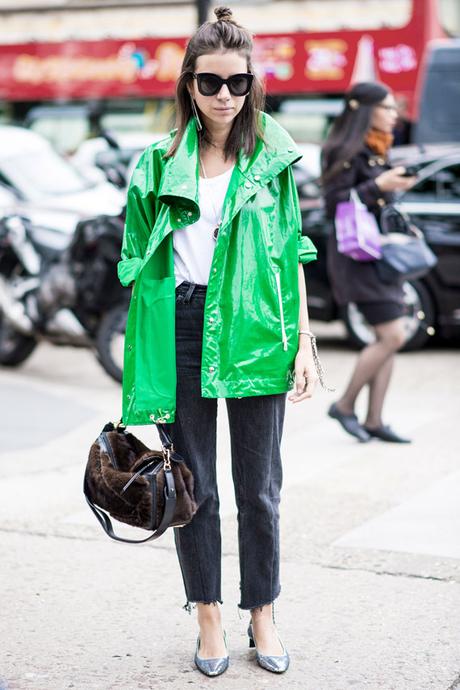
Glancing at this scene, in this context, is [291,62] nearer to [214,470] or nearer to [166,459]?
[214,470]

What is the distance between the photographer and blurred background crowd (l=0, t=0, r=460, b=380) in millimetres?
9898

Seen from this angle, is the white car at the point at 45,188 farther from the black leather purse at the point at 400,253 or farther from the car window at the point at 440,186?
the black leather purse at the point at 400,253

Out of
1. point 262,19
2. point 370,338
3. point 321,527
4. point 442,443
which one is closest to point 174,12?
point 262,19

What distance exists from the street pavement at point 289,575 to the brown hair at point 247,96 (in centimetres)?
158

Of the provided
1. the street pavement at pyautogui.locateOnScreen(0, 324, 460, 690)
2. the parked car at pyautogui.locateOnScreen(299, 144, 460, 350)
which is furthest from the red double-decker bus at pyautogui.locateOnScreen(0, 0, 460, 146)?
the street pavement at pyautogui.locateOnScreen(0, 324, 460, 690)

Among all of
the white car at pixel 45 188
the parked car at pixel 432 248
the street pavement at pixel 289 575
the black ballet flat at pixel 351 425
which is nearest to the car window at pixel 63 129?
the white car at pixel 45 188

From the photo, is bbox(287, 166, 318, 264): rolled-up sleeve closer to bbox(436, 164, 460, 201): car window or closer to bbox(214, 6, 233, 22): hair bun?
bbox(214, 6, 233, 22): hair bun

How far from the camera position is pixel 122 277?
4.05m

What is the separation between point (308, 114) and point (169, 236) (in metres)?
18.9

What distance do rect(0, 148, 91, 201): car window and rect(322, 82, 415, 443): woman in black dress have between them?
14.4 feet

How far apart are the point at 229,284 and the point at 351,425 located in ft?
12.8

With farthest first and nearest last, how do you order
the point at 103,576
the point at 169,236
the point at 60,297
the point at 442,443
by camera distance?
the point at 60,297
the point at 442,443
the point at 103,576
the point at 169,236

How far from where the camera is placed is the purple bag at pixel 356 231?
7.51 metres

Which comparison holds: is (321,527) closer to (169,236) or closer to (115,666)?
(115,666)
